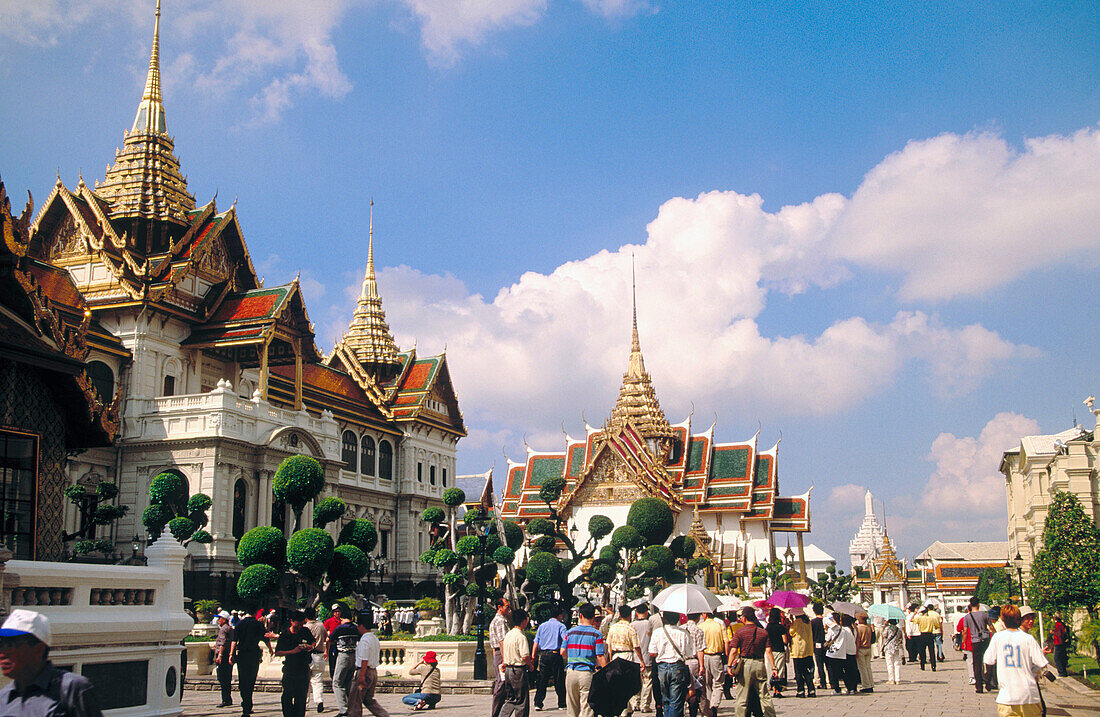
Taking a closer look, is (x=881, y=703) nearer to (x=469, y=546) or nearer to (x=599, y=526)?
(x=469, y=546)

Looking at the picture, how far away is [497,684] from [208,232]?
1128 inches

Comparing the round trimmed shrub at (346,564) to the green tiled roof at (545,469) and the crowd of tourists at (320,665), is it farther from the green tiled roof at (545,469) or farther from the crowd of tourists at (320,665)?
the green tiled roof at (545,469)

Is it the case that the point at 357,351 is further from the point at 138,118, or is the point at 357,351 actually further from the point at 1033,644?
the point at 1033,644

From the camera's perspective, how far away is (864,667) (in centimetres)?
1672

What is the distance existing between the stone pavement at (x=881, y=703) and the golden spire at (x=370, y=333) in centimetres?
3616

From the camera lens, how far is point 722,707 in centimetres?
1458

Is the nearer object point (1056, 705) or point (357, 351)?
point (1056, 705)

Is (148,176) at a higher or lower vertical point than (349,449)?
higher

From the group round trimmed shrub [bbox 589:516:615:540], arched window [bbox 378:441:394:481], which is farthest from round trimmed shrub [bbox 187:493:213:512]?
arched window [bbox 378:441:394:481]

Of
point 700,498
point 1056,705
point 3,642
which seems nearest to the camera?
point 3,642

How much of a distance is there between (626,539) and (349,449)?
15.0 meters

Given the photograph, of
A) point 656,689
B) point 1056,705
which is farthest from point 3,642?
point 1056,705

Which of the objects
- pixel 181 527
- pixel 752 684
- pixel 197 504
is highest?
pixel 197 504

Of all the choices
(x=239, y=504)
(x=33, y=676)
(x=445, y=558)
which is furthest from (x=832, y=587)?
(x=33, y=676)
